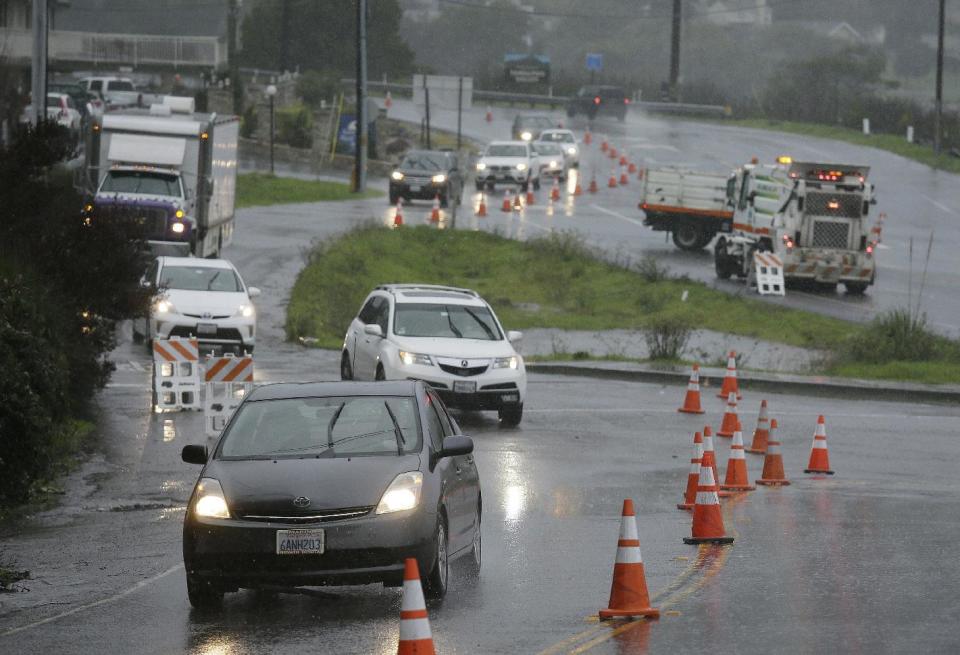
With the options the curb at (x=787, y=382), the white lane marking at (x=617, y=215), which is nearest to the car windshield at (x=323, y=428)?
the curb at (x=787, y=382)

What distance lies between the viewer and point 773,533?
14.1 metres

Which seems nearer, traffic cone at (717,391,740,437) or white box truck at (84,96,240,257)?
traffic cone at (717,391,740,437)

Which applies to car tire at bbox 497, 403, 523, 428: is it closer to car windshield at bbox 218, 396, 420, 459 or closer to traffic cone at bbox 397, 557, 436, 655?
car windshield at bbox 218, 396, 420, 459

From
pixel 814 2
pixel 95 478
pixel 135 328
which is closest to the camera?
pixel 95 478

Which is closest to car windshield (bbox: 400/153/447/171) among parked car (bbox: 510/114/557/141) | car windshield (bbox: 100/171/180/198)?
car windshield (bbox: 100/171/180/198)

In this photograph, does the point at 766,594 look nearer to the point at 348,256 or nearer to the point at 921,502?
the point at 921,502

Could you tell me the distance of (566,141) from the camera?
70062mm

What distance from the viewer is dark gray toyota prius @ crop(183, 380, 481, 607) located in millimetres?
10234

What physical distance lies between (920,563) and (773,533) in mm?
1818

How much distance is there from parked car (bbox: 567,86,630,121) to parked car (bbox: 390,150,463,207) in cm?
3965

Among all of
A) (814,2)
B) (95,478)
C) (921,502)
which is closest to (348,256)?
(95,478)

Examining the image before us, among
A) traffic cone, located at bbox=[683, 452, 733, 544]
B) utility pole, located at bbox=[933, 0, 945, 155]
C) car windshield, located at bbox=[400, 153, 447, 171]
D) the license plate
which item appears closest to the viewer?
the license plate

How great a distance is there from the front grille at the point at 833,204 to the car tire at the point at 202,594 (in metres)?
30.2

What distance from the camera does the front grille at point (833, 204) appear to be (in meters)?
39.3
